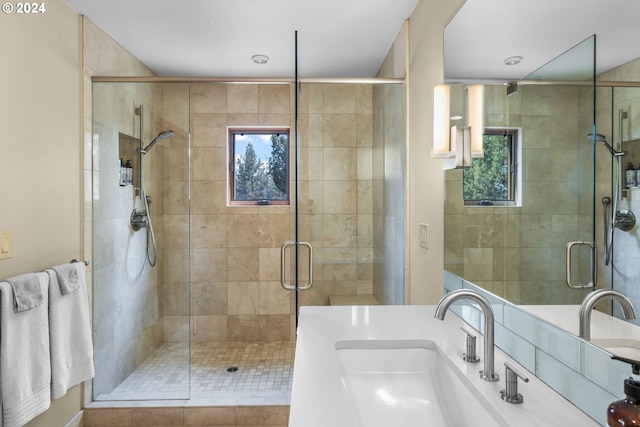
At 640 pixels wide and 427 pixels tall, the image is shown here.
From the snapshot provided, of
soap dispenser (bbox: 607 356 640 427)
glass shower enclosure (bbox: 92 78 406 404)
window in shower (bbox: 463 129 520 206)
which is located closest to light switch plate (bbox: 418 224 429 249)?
glass shower enclosure (bbox: 92 78 406 404)

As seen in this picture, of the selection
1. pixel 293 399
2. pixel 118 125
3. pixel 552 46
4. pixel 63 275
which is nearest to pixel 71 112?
pixel 118 125

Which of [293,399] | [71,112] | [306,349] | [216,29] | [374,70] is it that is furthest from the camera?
[374,70]

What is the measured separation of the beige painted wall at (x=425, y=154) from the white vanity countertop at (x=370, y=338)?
0.43 metres

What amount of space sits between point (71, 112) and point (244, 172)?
4.48ft

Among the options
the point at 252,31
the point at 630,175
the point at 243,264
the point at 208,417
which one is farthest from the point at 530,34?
the point at 243,264

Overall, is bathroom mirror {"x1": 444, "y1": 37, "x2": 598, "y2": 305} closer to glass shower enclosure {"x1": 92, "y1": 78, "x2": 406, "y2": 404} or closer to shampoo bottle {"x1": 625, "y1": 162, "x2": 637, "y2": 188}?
shampoo bottle {"x1": 625, "y1": 162, "x2": 637, "y2": 188}

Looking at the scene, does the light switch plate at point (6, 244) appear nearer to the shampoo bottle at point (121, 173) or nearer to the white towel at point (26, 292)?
the white towel at point (26, 292)

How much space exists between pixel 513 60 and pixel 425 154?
890 mm

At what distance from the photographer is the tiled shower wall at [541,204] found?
2.62ft

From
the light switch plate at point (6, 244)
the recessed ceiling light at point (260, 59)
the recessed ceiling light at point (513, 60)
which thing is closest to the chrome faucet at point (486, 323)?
the recessed ceiling light at point (513, 60)

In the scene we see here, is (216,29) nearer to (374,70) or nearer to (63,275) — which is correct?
(374,70)

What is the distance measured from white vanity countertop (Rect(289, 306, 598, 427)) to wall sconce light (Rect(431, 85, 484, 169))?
637mm

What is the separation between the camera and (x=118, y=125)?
93.4 inches

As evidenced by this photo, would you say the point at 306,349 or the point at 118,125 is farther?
the point at 118,125
